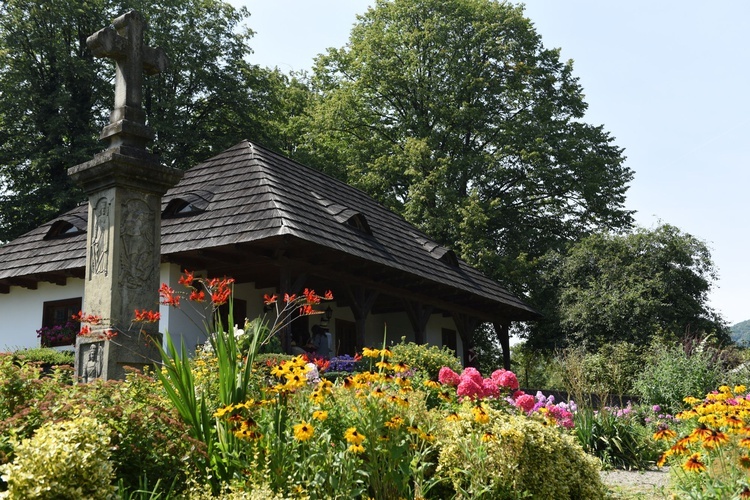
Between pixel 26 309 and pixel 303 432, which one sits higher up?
pixel 26 309

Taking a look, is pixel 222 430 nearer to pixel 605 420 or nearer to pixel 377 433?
pixel 377 433

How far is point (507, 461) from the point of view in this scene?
4965 mm

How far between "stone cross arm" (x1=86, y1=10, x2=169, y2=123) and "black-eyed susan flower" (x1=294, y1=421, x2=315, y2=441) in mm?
5009

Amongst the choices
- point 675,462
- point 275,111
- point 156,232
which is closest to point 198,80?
point 275,111

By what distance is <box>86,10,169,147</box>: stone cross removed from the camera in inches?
320

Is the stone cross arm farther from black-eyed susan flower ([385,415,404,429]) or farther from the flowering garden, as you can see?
black-eyed susan flower ([385,415,404,429])

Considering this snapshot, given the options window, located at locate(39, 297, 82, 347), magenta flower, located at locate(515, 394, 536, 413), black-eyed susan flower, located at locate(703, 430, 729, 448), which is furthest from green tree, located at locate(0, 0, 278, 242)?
black-eyed susan flower, located at locate(703, 430, 729, 448)

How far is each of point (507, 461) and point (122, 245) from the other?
4.49 meters

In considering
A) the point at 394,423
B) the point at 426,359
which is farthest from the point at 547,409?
the point at 426,359

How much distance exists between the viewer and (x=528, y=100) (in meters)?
29.0

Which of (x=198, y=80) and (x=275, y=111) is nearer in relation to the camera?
(x=198, y=80)

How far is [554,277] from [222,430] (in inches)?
852

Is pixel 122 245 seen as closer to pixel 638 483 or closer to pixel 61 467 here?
pixel 61 467

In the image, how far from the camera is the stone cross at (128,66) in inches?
320
